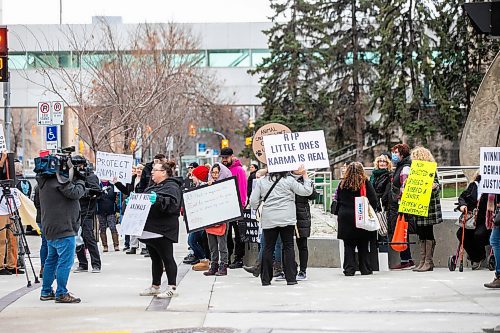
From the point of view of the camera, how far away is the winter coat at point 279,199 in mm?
13891

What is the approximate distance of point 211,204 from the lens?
1452 centimetres

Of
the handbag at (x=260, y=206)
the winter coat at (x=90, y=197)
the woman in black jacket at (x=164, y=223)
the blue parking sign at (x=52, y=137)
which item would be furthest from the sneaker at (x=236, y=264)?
the blue parking sign at (x=52, y=137)

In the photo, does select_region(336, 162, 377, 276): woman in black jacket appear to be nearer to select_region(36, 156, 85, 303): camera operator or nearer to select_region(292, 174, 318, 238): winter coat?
select_region(292, 174, 318, 238): winter coat

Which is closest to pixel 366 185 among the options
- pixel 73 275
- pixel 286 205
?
pixel 286 205

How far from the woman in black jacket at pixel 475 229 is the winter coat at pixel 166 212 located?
15.0 ft

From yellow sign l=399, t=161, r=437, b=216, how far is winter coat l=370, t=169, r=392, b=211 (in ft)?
2.20

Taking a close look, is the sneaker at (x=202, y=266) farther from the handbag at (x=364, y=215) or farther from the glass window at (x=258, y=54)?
the glass window at (x=258, y=54)

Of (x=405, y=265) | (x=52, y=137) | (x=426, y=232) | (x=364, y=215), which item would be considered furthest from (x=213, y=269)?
(x=52, y=137)

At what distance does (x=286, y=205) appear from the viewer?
13930 millimetres

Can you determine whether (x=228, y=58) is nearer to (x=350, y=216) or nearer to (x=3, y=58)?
(x=3, y=58)

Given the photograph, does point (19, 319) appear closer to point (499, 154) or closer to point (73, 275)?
point (73, 275)

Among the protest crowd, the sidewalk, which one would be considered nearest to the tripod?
the protest crowd

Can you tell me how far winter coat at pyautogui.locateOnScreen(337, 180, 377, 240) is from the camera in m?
15.3

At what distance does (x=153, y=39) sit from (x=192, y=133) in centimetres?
1345
